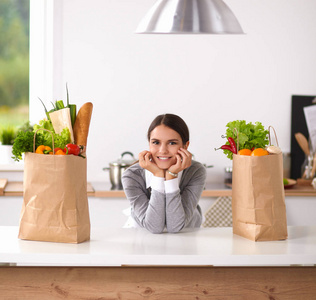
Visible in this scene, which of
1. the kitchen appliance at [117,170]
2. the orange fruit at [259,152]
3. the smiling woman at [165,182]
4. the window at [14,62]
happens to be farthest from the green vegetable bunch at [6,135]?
the orange fruit at [259,152]

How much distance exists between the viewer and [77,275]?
174cm

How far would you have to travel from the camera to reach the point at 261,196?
6.15 ft

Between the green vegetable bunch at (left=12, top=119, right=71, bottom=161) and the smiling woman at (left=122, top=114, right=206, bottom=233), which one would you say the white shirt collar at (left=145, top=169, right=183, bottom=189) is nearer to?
the smiling woman at (left=122, top=114, right=206, bottom=233)

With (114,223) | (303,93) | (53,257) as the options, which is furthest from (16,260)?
(303,93)

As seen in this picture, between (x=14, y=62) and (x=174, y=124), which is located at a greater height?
(x=14, y=62)

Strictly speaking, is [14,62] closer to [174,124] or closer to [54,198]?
[174,124]

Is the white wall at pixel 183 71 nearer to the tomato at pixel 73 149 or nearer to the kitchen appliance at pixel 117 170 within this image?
the kitchen appliance at pixel 117 170

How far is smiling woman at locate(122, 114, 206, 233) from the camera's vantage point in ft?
6.81

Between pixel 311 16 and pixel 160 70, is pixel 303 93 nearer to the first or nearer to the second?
pixel 311 16

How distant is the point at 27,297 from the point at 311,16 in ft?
10.4

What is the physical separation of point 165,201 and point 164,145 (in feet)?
0.79

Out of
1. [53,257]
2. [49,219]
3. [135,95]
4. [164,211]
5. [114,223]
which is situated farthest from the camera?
[135,95]

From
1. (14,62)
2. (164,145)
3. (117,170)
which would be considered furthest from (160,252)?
(14,62)

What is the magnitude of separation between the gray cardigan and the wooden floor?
0.32m
